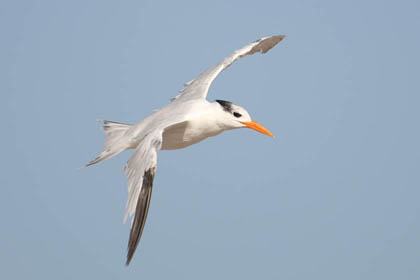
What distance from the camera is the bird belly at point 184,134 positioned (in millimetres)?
8391

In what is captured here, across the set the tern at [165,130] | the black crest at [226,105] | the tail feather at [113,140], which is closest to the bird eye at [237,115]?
the tern at [165,130]

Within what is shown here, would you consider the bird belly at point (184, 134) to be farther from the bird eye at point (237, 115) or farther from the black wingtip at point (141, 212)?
the black wingtip at point (141, 212)

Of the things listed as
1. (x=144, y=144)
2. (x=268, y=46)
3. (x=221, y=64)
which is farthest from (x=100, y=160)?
(x=268, y=46)

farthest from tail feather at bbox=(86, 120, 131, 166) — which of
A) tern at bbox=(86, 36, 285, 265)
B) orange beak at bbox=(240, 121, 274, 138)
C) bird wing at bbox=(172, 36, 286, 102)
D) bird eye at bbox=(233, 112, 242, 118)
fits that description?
orange beak at bbox=(240, 121, 274, 138)

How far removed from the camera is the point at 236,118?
8891 millimetres

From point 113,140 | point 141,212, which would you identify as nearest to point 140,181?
point 141,212

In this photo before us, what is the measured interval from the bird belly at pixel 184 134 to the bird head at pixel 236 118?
237 mm

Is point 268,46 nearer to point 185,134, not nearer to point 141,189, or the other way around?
point 185,134

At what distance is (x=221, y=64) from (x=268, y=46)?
1.34 meters

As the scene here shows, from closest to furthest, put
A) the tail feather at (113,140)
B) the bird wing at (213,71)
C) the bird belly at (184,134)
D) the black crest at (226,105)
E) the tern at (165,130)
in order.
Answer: the tern at (165,130), the tail feather at (113,140), the bird belly at (184,134), the black crest at (226,105), the bird wing at (213,71)

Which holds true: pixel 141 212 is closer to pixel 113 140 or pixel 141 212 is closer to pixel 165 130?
pixel 165 130

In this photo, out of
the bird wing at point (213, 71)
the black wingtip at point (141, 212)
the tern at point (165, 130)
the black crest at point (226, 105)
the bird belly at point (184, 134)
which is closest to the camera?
the black wingtip at point (141, 212)

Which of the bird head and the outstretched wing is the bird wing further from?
the outstretched wing

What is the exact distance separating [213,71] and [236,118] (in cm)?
152
